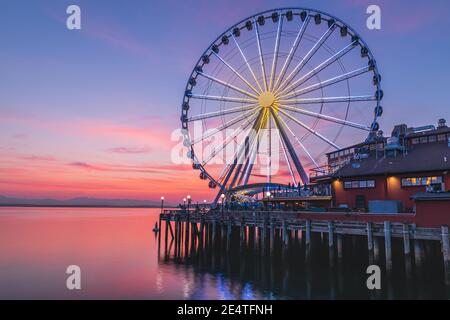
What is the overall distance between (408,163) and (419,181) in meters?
2.31

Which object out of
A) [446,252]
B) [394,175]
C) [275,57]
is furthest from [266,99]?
[446,252]

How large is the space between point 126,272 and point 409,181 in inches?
995

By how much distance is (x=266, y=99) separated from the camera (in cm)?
4084

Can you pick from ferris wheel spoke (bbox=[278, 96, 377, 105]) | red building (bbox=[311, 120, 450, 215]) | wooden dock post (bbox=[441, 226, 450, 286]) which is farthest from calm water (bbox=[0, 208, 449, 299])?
ferris wheel spoke (bbox=[278, 96, 377, 105])

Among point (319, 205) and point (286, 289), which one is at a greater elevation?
point (319, 205)

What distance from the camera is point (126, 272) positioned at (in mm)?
33844

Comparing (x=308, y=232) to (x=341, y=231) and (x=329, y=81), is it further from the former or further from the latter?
(x=329, y=81)

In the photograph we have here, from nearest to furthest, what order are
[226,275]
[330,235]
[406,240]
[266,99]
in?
[406,240] < [330,235] < [226,275] < [266,99]

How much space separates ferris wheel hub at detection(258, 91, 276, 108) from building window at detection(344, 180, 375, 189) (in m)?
12.2

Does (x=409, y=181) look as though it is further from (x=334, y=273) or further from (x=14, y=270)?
(x=14, y=270)

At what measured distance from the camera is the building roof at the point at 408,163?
2948 centimetres

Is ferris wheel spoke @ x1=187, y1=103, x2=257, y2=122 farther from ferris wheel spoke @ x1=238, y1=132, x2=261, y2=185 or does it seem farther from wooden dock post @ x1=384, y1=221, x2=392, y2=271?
wooden dock post @ x1=384, y1=221, x2=392, y2=271
